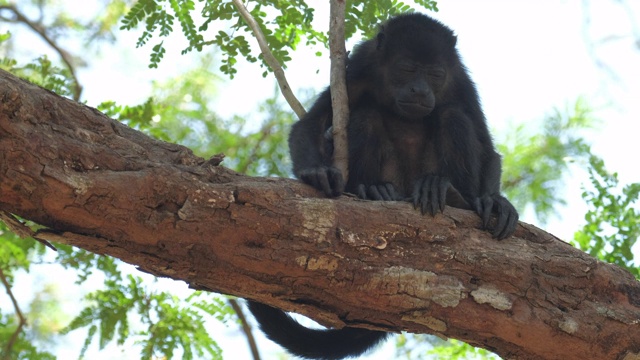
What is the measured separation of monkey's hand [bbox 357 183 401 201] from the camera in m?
5.01

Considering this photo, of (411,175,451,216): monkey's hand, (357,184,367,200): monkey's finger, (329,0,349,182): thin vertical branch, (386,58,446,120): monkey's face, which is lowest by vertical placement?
(411,175,451,216): monkey's hand

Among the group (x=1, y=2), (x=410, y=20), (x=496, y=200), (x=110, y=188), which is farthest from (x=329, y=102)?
(x=1, y=2)

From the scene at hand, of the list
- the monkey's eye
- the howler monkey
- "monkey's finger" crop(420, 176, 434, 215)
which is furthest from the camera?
the monkey's eye

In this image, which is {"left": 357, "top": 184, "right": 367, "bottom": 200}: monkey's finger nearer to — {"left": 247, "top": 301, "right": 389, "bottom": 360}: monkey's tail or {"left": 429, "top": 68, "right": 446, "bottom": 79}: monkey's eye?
{"left": 247, "top": 301, "right": 389, "bottom": 360}: monkey's tail

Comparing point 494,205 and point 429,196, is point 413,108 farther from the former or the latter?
point 429,196

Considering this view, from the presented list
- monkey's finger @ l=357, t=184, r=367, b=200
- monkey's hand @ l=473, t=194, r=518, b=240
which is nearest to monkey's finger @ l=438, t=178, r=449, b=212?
monkey's hand @ l=473, t=194, r=518, b=240

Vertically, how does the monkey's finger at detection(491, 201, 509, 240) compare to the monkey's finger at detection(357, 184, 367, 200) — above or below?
below

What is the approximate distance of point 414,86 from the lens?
5.95 metres

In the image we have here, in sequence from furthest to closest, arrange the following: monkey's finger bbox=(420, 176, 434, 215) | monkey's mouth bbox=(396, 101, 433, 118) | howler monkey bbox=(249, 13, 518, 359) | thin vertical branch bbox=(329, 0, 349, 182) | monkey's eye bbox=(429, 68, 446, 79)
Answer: monkey's eye bbox=(429, 68, 446, 79)
monkey's mouth bbox=(396, 101, 433, 118)
thin vertical branch bbox=(329, 0, 349, 182)
howler monkey bbox=(249, 13, 518, 359)
monkey's finger bbox=(420, 176, 434, 215)

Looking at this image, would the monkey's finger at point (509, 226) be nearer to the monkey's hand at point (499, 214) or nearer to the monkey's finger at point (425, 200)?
the monkey's hand at point (499, 214)

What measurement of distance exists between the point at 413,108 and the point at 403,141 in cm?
27

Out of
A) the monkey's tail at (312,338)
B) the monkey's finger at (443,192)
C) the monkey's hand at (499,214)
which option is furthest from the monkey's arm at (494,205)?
the monkey's tail at (312,338)

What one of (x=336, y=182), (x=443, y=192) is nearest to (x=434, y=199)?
(x=443, y=192)

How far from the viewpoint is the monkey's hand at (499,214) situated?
432 centimetres
